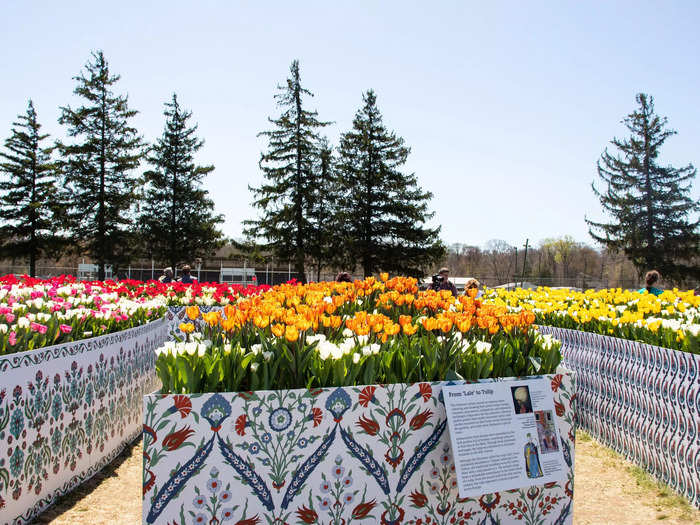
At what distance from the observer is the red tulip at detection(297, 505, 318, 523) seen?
2430 millimetres

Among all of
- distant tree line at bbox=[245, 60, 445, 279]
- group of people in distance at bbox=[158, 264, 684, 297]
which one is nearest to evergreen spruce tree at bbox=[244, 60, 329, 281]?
distant tree line at bbox=[245, 60, 445, 279]

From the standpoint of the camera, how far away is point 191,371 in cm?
242

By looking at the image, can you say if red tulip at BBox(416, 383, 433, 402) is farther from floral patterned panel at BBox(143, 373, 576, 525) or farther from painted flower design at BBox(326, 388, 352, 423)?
painted flower design at BBox(326, 388, 352, 423)

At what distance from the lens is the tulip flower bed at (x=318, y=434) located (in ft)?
7.63

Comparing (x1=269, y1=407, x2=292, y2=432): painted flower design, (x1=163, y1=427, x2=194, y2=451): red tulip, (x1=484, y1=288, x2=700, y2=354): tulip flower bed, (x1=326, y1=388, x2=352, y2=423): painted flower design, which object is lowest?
(x1=163, y1=427, x2=194, y2=451): red tulip

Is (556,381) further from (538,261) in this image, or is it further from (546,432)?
(538,261)

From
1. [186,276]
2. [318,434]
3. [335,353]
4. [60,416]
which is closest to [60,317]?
[60,416]

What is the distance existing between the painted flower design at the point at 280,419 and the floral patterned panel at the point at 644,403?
3.24m

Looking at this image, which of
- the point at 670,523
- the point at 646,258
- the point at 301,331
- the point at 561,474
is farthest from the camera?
the point at 646,258

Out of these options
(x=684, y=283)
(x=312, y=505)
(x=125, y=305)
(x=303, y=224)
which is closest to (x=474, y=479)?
(x=312, y=505)

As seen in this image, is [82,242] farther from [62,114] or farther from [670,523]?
[670,523]

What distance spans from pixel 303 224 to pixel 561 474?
31.0 m

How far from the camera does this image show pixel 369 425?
2514 mm

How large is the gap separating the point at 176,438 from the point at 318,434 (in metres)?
0.62
